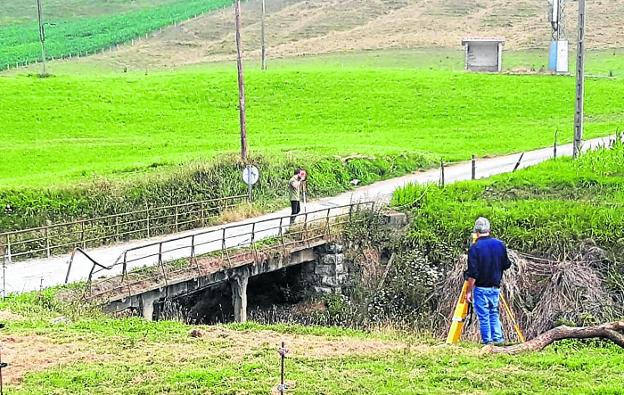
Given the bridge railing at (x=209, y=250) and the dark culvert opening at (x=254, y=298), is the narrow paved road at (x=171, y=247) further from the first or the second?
the dark culvert opening at (x=254, y=298)

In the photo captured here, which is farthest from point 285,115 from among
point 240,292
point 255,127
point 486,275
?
point 486,275

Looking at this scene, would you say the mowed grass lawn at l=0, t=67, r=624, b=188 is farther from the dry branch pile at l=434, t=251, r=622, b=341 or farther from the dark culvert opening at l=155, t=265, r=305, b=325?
the dry branch pile at l=434, t=251, r=622, b=341

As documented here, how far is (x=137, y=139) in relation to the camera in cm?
4397

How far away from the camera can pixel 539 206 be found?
24.4 metres

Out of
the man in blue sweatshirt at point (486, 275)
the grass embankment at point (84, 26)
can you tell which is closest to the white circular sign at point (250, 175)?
the man in blue sweatshirt at point (486, 275)

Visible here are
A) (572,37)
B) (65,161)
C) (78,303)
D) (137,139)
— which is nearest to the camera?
(78,303)

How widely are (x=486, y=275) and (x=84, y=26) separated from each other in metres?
100

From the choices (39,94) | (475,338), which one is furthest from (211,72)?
(475,338)

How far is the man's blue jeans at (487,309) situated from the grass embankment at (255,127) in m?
15.4

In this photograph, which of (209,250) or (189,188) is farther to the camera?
(189,188)

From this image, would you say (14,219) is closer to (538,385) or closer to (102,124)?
(538,385)

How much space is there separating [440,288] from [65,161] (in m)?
19.1

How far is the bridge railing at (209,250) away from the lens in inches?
769

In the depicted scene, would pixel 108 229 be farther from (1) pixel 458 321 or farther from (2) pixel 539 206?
(1) pixel 458 321
